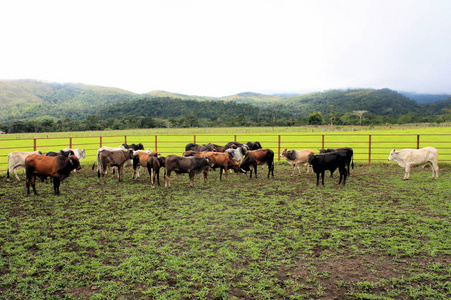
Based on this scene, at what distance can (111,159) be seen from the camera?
35.6ft

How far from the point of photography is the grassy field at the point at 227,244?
3781 mm

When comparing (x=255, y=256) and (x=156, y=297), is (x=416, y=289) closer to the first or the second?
(x=255, y=256)

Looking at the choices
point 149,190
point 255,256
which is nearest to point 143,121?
point 149,190

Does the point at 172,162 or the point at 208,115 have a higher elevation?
the point at 208,115

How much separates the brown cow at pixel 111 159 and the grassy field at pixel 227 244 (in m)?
1.76

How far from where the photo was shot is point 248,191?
30.6 feet

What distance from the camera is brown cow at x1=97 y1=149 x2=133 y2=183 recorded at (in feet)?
35.1

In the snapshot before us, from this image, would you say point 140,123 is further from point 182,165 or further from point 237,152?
point 182,165

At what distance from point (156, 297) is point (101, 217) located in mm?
3715

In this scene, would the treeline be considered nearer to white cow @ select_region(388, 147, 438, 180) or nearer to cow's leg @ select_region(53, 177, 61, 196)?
white cow @ select_region(388, 147, 438, 180)

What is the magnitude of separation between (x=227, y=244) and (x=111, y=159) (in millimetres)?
7341

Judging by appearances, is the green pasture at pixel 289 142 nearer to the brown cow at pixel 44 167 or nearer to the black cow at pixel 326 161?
the brown cow at pixel 44 167

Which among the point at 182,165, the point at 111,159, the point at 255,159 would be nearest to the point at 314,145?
the point at 255,159

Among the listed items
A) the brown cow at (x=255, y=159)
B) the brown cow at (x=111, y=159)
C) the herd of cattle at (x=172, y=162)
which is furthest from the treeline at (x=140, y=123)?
the brown cow at (x=255, y=159)
